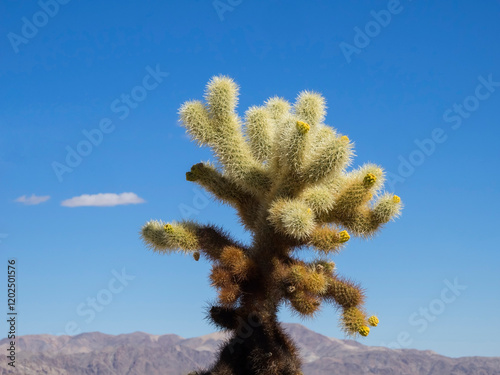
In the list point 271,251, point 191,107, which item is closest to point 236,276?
point 271,251

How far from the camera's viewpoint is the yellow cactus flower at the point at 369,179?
7.57 meters

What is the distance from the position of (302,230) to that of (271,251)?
1100mm

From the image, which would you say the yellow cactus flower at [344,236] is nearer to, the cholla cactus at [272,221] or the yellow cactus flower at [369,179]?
the cholla cactus at [272,221]

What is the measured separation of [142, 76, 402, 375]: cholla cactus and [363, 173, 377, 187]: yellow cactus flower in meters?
0.01

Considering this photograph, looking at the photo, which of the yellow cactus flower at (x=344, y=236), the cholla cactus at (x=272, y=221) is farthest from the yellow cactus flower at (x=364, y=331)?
the yellow cactus flower at (x=344, y=236)

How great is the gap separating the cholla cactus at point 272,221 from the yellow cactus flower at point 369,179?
1cm

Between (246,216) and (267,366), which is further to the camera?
(246,216)

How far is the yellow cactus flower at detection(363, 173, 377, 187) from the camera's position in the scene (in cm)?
757

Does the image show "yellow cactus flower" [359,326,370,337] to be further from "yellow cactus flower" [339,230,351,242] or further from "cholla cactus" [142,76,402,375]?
"yellow cactus flower" [339,230,351,242]

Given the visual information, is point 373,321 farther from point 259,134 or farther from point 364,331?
point 259,134

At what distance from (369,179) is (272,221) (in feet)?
4.39

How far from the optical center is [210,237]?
8195 millimetres

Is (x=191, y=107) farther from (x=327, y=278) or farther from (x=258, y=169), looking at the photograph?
(x=327, y=278)

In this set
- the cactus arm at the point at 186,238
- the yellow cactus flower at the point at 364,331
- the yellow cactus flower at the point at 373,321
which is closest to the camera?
the yellow cactus flower at the point at 364,331
